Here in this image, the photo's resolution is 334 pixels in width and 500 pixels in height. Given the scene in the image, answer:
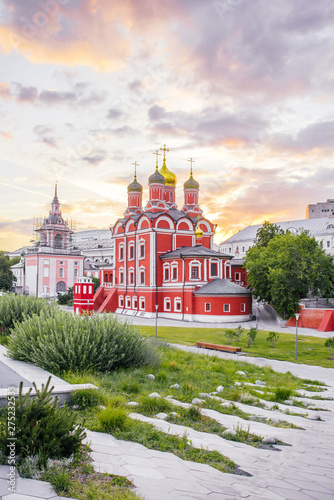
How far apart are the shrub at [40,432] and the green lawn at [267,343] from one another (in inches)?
404

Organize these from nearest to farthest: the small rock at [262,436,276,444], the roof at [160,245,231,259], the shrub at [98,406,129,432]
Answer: the shrub at [98,406,129,432] → the small rock at [262,436,276,444] → the roof at [160,245,231,259]

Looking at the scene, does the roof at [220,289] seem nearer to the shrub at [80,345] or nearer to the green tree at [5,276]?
the shrub at [80,345]

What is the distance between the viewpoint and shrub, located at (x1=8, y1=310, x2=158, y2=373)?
36.2 feet

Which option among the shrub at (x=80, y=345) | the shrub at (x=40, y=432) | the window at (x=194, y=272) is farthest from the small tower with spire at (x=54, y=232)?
the shrub at (x=40, y=432)

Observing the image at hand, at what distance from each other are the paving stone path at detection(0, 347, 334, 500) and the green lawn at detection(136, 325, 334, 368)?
9.31 m

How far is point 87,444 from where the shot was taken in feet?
20.6

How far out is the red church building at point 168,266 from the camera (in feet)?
126

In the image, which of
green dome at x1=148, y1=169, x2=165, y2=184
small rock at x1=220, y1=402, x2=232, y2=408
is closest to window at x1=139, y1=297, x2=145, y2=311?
green dome at x1=148, y1=169, x2=165, y2=184

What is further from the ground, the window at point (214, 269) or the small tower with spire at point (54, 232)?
the small tower with spire at point (54, 232)

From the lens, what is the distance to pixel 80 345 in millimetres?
11219

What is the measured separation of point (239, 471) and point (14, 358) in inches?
318

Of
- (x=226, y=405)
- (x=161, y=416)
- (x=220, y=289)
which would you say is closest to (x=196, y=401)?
(x=226, y=405)

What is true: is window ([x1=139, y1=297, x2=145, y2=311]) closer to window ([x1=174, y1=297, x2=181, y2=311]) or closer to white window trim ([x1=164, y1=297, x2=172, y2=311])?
white window trim ([x1=164, y1=297, x2=172, y2=311])

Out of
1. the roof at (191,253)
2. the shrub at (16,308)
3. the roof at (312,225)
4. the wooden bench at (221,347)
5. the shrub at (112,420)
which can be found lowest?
the wooden bench at (221,347)
